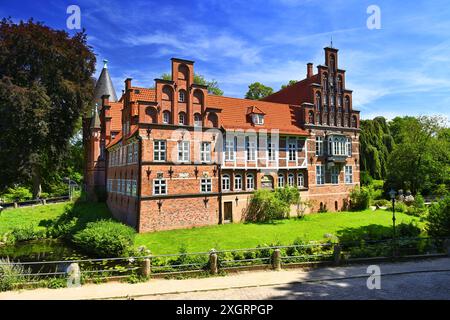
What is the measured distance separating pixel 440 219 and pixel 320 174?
44.3ft

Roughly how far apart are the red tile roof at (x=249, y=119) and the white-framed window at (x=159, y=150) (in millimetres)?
5241

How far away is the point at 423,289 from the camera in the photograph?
34.6 ft

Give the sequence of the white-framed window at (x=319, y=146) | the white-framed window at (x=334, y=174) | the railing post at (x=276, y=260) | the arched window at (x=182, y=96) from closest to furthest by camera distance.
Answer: the railing post at (x=276, y=260)
the arched window at (x=182, y=96)
the white-framed window at (x=319, y=146)
the white-framed window at (x=334, y=174)

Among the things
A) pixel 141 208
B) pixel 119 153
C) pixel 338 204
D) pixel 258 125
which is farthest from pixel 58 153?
pixel 338 204

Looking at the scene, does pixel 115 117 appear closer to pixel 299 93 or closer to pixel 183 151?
pixel 183 151

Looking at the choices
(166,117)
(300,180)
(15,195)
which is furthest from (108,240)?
(15,195)

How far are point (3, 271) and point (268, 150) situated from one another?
67.9 feet

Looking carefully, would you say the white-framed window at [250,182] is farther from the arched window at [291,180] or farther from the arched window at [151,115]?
the arched window at [151,115]

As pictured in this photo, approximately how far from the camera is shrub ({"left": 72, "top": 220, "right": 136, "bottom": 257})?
1839cm

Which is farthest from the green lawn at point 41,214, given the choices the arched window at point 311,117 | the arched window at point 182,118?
the arched window at point 311,117

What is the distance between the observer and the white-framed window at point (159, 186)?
2266cm

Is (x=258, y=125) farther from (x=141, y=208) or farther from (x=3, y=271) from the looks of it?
(x=3, y=271)

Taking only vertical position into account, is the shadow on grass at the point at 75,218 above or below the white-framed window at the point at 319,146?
below

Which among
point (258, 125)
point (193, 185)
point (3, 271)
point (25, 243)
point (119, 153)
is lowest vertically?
point (25, 243)
